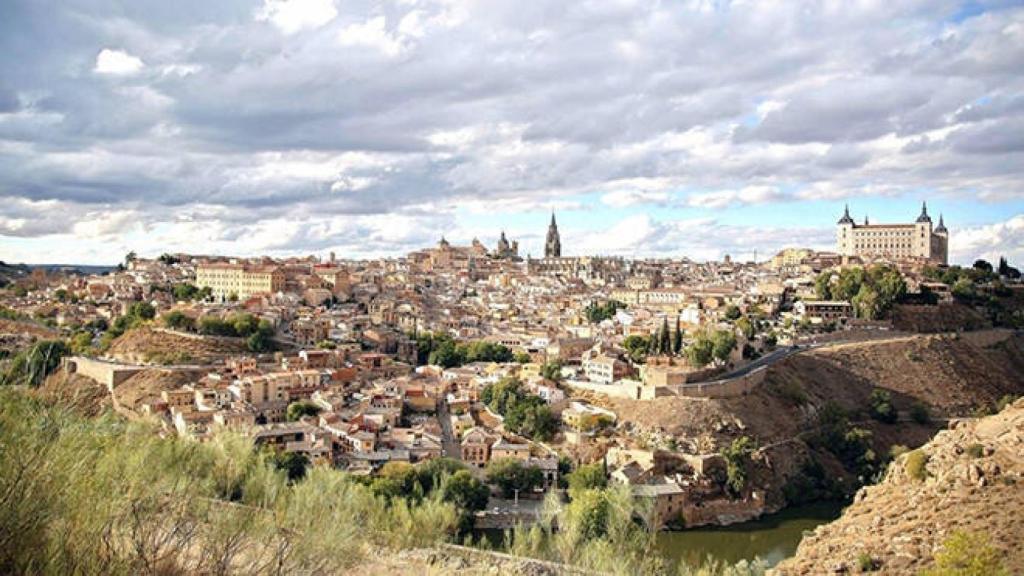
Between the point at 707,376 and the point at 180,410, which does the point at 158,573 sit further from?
the point at 707,376

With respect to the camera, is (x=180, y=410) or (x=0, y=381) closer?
(x=0, y=381)

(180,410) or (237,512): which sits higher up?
(237,512)

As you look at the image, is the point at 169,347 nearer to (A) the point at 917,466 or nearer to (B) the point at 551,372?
(B) the point at 551,372

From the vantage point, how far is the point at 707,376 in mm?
24984

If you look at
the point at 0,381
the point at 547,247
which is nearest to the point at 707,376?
the point at 0,381

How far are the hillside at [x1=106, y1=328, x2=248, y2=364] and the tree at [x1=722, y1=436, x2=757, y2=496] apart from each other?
16.5 meters

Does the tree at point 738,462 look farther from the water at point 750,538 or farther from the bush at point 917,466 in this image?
the bush at point 917,466

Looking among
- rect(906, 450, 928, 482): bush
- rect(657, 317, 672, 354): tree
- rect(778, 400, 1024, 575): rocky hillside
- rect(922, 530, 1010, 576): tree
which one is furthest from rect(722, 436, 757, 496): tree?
rect(922, 530, 1010, 576): tree

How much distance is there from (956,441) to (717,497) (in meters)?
6.08

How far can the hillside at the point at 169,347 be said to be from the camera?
27.5 meters

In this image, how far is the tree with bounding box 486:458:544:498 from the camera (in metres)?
18.6

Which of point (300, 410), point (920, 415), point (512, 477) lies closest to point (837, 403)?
point (920, 415)

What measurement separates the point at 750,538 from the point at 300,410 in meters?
11.5

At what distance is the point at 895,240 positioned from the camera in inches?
2066
